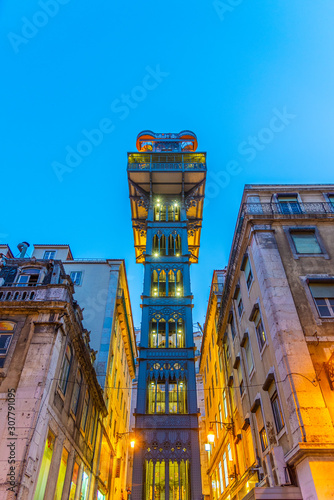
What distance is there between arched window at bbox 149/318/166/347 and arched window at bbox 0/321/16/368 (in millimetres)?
15990

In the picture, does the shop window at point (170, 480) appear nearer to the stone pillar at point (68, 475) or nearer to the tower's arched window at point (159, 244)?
the stone pillar at point (68, 475)

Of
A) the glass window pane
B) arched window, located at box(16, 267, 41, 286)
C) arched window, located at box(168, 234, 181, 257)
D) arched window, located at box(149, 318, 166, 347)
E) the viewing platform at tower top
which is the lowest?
arched window, located at box(16, 267, 41, 286)

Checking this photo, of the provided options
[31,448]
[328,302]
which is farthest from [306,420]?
[31,448]

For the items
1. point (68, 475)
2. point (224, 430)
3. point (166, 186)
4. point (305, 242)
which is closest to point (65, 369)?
point (68, 475)

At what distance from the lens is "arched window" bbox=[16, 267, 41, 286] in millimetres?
22031

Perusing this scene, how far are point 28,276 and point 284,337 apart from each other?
590 inches

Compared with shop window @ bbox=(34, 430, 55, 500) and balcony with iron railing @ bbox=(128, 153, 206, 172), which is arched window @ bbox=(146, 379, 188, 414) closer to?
shop window @ bbox=(34, 430, 55, 500)

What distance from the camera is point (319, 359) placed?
16.5 m

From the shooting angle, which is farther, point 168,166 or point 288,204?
point 168,166

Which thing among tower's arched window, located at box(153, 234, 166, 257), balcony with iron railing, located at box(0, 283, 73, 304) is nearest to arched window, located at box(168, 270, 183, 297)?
tower's arched window, located at box(153, 234, 166, 257)

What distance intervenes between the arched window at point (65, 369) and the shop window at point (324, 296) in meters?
13.8

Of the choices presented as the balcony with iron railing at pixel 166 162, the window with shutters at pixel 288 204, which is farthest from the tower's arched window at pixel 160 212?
the window with shutters at pixel 288 204

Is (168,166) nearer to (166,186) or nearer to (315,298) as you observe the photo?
(166,186)

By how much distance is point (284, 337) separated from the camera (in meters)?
17.0
